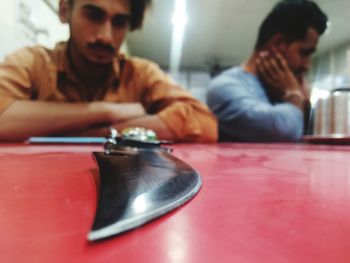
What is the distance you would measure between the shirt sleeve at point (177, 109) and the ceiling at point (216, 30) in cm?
152

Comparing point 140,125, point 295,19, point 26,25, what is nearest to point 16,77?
point 140,125

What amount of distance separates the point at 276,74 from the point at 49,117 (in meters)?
0.95

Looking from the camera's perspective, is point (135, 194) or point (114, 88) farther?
point (114, 88)

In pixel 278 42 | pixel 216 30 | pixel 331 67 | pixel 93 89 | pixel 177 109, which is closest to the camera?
pixel 177 109

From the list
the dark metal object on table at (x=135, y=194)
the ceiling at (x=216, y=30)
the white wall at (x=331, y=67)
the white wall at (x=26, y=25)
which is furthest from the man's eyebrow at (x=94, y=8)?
the white wall at (x=331, y=67)

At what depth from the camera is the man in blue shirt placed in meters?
1.16

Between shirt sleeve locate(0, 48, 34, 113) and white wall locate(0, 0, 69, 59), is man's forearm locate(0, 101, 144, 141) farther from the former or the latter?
white wall locate(0, 0, 69, 59)

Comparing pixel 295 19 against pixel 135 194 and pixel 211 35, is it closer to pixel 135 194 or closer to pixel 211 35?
pixel 135 194

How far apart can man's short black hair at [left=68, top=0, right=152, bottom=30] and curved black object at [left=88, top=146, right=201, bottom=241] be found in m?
1.04

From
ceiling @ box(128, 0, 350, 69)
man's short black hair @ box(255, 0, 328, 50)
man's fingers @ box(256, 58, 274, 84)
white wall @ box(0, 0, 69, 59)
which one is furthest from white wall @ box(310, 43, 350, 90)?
white wall @ box(0, 0, 69, 59)

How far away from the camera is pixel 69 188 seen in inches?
7.6

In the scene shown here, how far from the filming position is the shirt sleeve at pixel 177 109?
933 mm

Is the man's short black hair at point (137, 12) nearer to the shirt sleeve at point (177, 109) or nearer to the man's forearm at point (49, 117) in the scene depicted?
the shirt sleeve at point (177, 109)

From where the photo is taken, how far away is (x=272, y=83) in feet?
4.53
